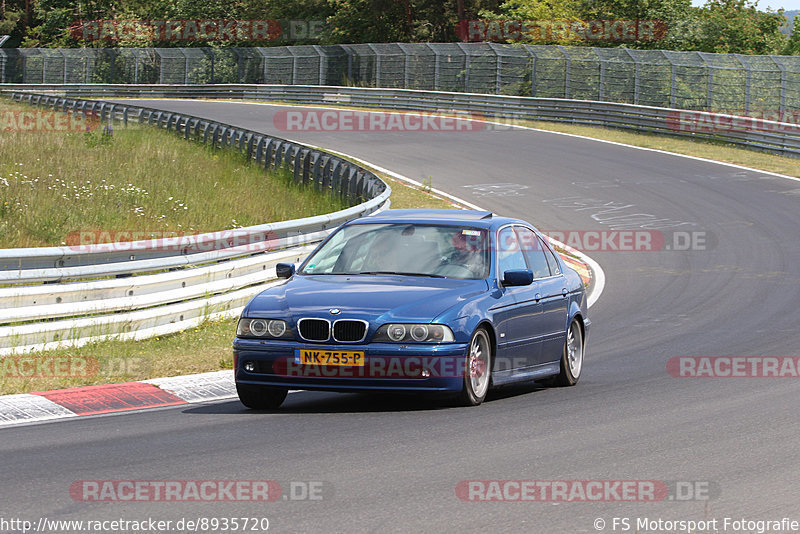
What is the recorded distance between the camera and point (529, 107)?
43.2m

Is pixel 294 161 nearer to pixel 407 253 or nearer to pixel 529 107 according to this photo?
pixel 529 107

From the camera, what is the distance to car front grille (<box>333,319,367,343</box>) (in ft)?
28.2

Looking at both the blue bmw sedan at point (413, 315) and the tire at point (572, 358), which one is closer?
the blue bmw sedan at point (413, 315)

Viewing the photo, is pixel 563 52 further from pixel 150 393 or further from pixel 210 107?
pixel 150 393

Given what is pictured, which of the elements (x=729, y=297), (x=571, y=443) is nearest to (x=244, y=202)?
(x=729, y=297)

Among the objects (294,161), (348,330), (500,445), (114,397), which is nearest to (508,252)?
(348,330)

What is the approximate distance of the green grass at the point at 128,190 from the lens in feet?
63.9

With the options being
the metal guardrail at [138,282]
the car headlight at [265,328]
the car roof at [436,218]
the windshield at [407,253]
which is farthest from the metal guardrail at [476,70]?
the car headlight at [265,328]

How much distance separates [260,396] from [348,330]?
0.92 metres

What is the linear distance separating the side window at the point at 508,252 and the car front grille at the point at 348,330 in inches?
62.6

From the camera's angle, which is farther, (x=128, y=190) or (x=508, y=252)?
(x=128, y=190)

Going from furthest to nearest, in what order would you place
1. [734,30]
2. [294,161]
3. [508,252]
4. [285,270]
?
[734,30] → [294,161] → [508,252] → [285,270]

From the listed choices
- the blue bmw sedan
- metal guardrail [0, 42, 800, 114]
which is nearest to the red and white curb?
the blue bmw sedan

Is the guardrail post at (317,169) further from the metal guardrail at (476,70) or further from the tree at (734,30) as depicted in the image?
the tree at (734,30)
